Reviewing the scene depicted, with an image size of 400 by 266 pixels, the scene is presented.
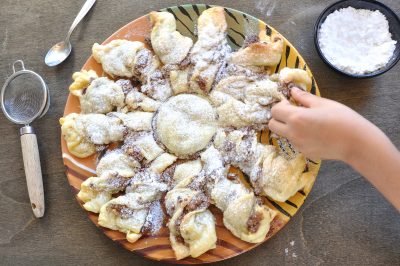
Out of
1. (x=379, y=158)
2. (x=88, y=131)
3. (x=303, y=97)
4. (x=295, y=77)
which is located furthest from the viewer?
(x=88, y=131)

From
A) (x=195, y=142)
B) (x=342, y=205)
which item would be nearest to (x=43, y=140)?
(x=195, y=142)

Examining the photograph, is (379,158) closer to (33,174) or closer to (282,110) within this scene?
(282,110)

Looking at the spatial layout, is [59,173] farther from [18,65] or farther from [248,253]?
[248,253]

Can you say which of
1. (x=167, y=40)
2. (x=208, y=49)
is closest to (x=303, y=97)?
(x=208, y=49)

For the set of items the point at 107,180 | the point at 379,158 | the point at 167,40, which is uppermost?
the point at 167,40

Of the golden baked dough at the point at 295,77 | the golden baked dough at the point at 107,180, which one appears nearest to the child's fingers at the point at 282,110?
the golden baked dough at the point at 295,77

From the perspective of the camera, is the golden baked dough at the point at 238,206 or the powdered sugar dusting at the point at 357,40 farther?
the powdered sugar dusting at the point at 357,40

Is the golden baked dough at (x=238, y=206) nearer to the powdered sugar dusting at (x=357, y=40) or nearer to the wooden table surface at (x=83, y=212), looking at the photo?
the wooden table surface at (x=83, y=212)
